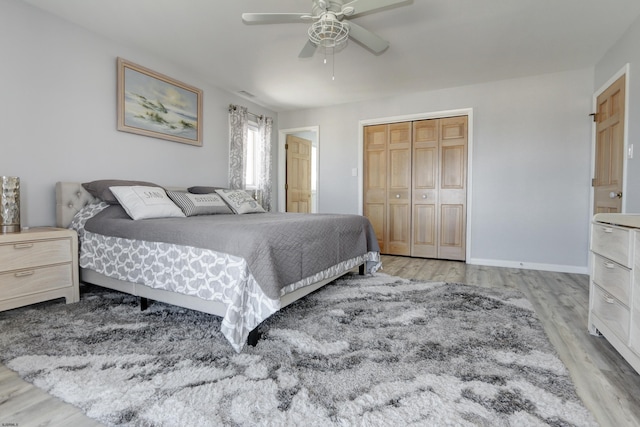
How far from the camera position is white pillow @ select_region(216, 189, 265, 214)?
3.40 m

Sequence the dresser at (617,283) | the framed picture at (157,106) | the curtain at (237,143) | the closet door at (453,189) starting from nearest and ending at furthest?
the dresser at (617,283) < the framed picture at (157,106) < the closet door at (453,189) < the curtain at (237,143)

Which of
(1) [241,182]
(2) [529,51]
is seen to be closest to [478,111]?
(2) [529,51]

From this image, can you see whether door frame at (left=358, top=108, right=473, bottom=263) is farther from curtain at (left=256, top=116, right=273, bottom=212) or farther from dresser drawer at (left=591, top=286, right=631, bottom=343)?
dresser drawer at (left=591, top=286, right=631, bottom=343)

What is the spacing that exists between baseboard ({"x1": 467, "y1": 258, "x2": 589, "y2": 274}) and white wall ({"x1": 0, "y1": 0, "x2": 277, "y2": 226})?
4074 mm

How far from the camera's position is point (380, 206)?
4.85m

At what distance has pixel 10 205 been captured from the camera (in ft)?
7.30

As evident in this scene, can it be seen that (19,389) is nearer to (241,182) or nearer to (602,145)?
(241,182)

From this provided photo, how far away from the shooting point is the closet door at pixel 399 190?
4613 mm

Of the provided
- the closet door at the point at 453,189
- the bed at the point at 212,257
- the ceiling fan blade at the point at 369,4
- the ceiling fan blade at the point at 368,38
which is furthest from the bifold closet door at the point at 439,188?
the ceiling fan blade at the point at 369,4

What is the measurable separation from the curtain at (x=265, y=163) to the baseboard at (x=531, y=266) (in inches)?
119

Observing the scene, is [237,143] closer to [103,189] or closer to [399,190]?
[103,189]

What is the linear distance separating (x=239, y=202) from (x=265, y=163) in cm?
166

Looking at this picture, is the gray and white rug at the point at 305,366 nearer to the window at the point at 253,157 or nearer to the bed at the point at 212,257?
the bed at the point at 212,257

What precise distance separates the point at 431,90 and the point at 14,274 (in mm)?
4674
